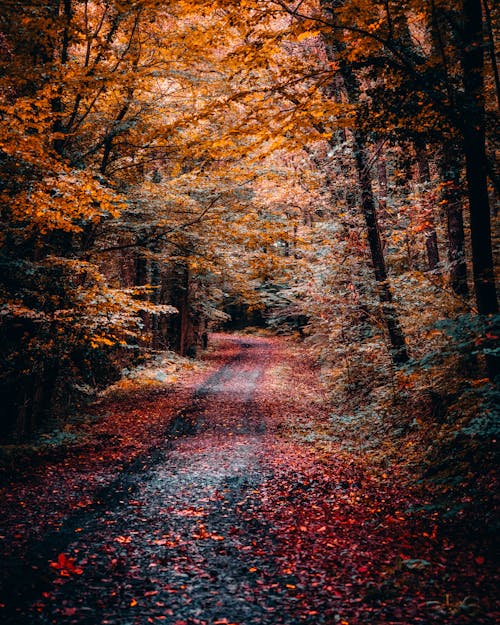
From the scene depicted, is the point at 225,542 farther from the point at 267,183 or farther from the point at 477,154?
the point at 267,183

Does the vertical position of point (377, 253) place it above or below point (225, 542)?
above

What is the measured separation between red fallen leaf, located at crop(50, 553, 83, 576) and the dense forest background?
4606 mm

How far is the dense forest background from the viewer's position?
5934 millimetres

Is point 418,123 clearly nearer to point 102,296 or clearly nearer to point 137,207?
point 102,296

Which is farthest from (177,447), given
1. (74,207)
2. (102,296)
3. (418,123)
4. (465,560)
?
(418,123)

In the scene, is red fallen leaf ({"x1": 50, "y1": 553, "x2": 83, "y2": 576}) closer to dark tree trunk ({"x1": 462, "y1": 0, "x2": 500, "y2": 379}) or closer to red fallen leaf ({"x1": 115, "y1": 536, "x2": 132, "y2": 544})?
red fallen leaf ({"x1": 115, "y1": 536, "x2": 132, "y2": 544})

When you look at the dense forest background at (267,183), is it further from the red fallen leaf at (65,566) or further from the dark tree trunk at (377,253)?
the red fallen leaf at (65,566)

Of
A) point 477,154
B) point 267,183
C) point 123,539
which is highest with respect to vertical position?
point 267,183

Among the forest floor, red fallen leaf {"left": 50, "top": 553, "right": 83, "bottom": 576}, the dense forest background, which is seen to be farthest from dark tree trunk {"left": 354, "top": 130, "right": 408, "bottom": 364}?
red fallen leaf {"left": 50, "top": 553, "right": 83, "bottom": 576}

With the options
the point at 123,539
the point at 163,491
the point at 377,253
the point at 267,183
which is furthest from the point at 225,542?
the point at 267,183

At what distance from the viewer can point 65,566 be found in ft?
15.1

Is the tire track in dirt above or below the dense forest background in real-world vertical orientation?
below

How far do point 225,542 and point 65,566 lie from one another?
Result: 6.09ft

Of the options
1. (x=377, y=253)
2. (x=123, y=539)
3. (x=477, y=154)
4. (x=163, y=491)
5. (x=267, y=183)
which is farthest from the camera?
(x=267, y=183)
